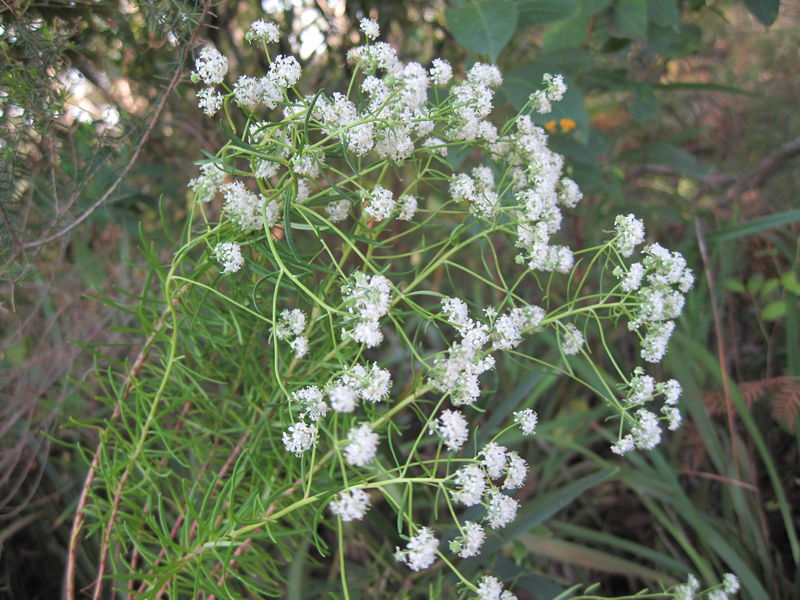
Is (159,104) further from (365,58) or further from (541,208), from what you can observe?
(541,208)

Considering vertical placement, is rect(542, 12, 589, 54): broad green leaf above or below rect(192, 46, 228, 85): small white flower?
below

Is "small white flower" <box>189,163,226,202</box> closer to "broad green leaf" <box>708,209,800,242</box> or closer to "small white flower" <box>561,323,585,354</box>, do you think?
"small white flower" <box>561,323,585,354</box>

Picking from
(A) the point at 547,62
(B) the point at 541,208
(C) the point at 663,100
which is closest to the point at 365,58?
(B) the point at 541,208

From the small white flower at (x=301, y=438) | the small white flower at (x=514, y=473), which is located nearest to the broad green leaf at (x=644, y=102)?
the small white flower at (x=514, y=473)

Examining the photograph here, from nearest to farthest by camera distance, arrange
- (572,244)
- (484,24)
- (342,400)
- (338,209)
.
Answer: (342,400)
(338,209)
(484,24)
(572,244)

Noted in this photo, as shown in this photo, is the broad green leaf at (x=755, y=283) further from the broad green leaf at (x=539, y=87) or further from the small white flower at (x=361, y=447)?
the small white flower at (x=361, y=447)

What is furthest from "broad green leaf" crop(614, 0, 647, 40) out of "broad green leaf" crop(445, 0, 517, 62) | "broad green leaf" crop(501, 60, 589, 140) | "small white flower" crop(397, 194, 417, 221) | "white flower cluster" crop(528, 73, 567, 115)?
"small white flower" crop(397, 194, 417, 221)

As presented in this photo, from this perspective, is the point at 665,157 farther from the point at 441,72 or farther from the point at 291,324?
the point at 291,324

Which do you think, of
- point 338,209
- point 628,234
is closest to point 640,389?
point 628,234
